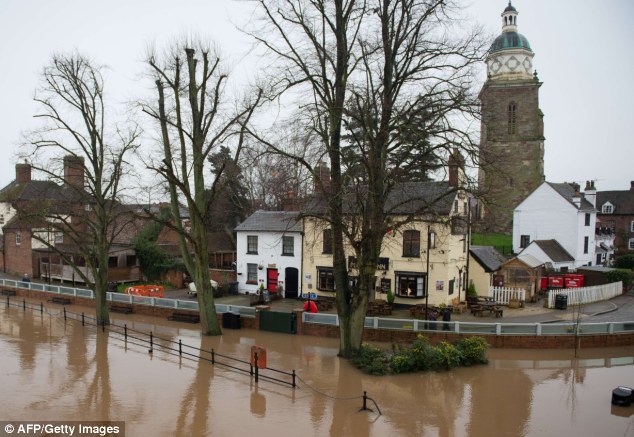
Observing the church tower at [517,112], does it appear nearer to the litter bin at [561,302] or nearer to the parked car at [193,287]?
the litter bin at [561,302]

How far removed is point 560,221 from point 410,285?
18.8 m

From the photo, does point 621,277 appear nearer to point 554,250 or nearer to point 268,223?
point 554,250

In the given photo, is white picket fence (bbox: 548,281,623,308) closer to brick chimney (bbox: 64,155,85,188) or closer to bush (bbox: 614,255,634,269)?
bush (bbox: 614,255,634,269)

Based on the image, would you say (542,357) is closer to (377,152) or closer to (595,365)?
(595,365)

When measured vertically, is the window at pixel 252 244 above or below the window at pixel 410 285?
above

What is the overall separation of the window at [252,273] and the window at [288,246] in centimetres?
247

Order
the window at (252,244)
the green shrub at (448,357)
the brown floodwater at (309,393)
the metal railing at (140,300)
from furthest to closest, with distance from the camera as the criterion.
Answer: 1. the window at (252,244)
2. the metal railing at (140,300)
3. the green shrub at (448,357)
4. the brown floodwater at (309,393)

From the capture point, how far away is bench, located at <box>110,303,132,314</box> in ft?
87.4

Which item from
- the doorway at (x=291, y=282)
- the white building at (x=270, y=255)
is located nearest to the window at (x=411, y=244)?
the white building at (x=270, y=255)

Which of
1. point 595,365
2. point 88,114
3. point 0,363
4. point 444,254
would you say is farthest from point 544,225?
point 0,363

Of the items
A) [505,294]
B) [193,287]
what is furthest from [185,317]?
[505,294]

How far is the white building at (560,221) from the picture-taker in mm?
38172

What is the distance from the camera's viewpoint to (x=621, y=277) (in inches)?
1262

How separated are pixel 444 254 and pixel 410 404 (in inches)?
574
